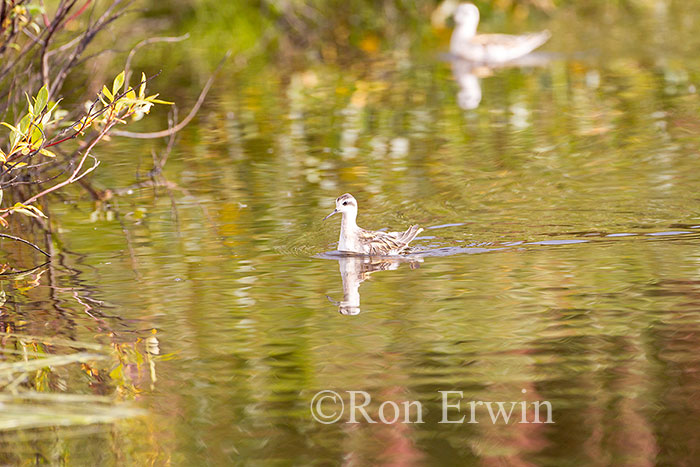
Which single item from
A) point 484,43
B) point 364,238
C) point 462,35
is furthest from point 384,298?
point 462,35

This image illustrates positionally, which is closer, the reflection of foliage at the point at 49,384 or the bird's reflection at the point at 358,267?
the reflection of foliage at the point at 49,384

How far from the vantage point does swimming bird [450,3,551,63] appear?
69.4ft

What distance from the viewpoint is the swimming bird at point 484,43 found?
69.4ft

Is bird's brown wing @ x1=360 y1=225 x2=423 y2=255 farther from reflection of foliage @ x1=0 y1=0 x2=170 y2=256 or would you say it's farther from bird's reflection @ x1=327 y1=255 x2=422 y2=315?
reflection of foliage @ x1=0 y1=0 x2=170 y2=256

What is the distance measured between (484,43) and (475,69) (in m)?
0.49

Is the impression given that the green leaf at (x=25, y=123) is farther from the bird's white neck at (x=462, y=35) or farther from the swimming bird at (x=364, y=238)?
the bird's white neck at (x=462, y=35)

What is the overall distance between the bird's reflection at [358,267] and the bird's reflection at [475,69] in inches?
335

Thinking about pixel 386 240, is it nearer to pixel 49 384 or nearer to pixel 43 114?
pixel 43 114

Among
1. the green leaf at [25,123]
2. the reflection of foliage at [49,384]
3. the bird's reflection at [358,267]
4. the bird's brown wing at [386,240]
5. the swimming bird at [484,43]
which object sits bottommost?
the reflection of foliage at [49,384]

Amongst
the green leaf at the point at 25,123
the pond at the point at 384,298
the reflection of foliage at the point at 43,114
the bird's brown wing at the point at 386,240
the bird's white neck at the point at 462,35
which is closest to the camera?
the pond at the point at 384,298

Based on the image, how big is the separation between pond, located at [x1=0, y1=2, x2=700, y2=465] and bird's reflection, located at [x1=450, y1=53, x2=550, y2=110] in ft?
7.98

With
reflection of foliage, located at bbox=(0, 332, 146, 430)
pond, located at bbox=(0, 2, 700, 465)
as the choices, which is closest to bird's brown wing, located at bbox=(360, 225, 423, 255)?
pond, located at bbox=(0, 2, 700, 465)

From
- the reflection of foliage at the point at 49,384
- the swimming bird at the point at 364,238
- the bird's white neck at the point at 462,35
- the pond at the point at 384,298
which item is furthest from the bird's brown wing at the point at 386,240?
the bird's white neck at the point at 462,35

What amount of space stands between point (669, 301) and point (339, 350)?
2.13m
